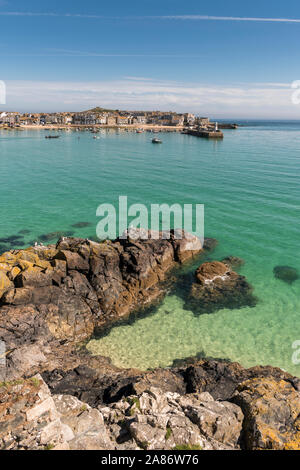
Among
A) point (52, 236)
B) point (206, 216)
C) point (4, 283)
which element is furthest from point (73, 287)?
point (206, 216)

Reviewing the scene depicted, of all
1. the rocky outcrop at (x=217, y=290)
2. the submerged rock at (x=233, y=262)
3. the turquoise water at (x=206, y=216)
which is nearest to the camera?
the turquoise water at (x=206, y=216)

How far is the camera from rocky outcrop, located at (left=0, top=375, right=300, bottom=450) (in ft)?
26.7

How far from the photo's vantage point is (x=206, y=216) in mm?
39719

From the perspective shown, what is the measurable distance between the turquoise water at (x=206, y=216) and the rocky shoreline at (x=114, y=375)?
1564 mm

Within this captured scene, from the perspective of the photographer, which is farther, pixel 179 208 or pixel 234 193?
pixel 234 193

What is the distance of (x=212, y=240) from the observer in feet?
107

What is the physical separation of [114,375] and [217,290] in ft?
39.2

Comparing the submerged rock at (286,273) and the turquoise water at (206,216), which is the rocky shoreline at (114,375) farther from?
the submerged rock at (286,273)

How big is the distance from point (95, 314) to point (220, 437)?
13.3 meters

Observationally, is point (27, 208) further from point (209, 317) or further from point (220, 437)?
point (220, 437)

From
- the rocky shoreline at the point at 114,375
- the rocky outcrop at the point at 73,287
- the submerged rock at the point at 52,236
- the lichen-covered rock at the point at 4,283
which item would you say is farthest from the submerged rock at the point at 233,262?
the lichen-covered rock at the point at 4,283

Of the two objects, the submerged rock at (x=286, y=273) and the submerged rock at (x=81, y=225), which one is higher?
the submerged rock at (x=81, y=225)

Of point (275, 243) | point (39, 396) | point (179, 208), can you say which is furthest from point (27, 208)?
point (39, 396)

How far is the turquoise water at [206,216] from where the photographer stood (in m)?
18.1
